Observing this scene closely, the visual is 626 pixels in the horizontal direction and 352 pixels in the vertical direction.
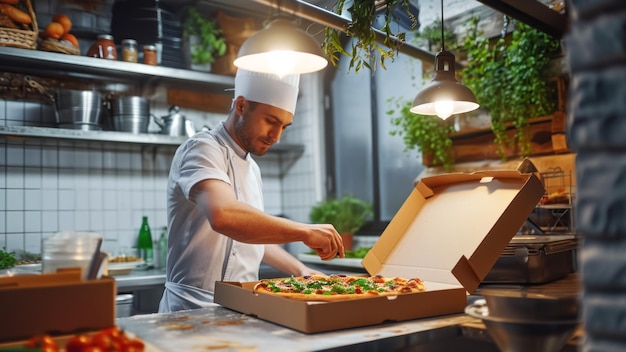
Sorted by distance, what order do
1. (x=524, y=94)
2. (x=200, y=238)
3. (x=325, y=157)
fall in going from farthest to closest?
(x=325, y=157) < (x=524, y=94) < (x=200, y=238)

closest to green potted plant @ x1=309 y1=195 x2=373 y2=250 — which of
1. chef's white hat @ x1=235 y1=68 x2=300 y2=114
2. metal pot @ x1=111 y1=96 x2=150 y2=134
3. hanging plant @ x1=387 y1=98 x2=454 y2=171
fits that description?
hanging plant @ x1=387 y1=98 x2=454 y2=171

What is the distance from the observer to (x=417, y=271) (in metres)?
1.95

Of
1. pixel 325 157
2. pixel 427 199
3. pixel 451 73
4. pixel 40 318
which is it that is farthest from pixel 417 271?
pixel 325 157

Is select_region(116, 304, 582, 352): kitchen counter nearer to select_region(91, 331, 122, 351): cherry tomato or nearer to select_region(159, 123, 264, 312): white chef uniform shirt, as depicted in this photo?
select_region(91, 331, 122, 351): cherry tomato

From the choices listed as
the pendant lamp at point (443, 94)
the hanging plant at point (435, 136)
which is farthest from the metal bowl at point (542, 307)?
the hanging plant at point (435, 136)

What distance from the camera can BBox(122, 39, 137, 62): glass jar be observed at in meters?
3.66

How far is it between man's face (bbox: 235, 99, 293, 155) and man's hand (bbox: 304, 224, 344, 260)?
59cm

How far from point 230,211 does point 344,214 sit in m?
2.47

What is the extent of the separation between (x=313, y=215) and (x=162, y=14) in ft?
6.01

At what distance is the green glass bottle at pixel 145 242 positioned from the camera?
12.8 ft

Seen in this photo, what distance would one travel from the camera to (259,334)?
4.49 feet

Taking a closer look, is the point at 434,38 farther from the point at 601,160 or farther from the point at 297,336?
the point at 601,160

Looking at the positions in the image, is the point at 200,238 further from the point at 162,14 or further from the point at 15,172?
the point at 162,14

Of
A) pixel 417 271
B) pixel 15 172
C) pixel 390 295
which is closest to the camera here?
pixel 390 295
